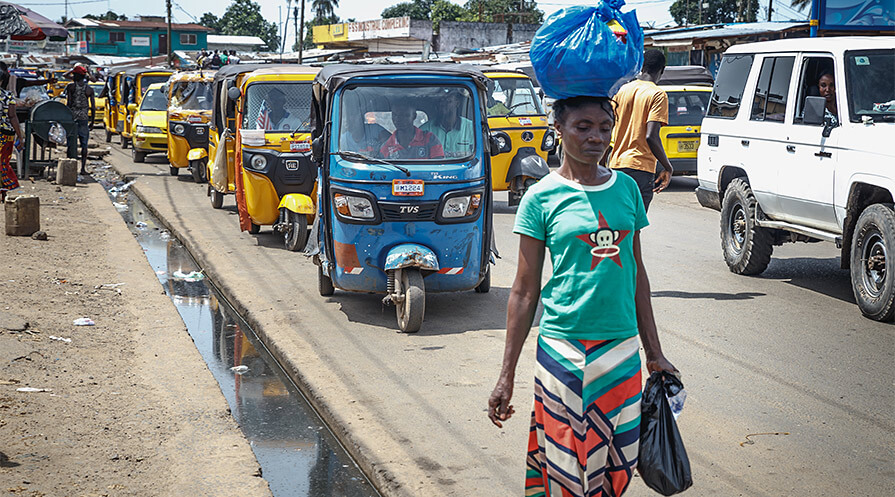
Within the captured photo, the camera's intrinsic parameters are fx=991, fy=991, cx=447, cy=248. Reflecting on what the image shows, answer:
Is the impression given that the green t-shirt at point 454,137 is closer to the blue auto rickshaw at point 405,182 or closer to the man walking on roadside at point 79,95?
the blue auto rickshaw at point 405,182

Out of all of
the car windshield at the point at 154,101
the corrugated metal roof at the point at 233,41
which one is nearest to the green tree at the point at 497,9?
the corrugated metal roof at the point at 233,41

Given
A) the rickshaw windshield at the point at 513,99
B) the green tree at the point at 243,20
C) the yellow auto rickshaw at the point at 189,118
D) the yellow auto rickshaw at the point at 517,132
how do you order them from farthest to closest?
1. the green tree at the point at 243,20
2. the yellow auto rickshaw at the point at 189,118
3. the rickshaw windshield at the point at 513,99
4. the yellow auto rickshaw at the point at 517,132

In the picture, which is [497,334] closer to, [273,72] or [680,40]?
[273,72]

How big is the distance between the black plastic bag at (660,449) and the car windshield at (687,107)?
49.7 feet

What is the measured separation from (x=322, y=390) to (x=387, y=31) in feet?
180

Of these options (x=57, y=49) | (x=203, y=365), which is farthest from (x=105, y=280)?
(x=57, y=49)

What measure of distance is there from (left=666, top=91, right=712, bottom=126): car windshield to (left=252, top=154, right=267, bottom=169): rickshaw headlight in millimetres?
8830

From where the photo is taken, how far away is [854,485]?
4.67m

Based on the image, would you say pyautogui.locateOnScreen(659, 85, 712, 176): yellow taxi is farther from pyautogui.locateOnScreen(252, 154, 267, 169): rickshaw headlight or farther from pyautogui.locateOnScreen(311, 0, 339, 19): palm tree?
pyautogui.locateOnScreen(311, 0, 339, 19): palm tree

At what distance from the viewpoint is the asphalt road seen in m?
4.89

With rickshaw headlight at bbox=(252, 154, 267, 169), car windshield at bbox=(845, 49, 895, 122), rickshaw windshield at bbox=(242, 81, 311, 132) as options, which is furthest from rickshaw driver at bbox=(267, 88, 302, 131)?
car windshield at bbox=(845, 49, 895, 122)

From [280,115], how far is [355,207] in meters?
4.60

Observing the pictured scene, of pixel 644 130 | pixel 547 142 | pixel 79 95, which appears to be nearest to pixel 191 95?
pixel 79 95

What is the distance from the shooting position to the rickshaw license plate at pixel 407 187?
7.86m
